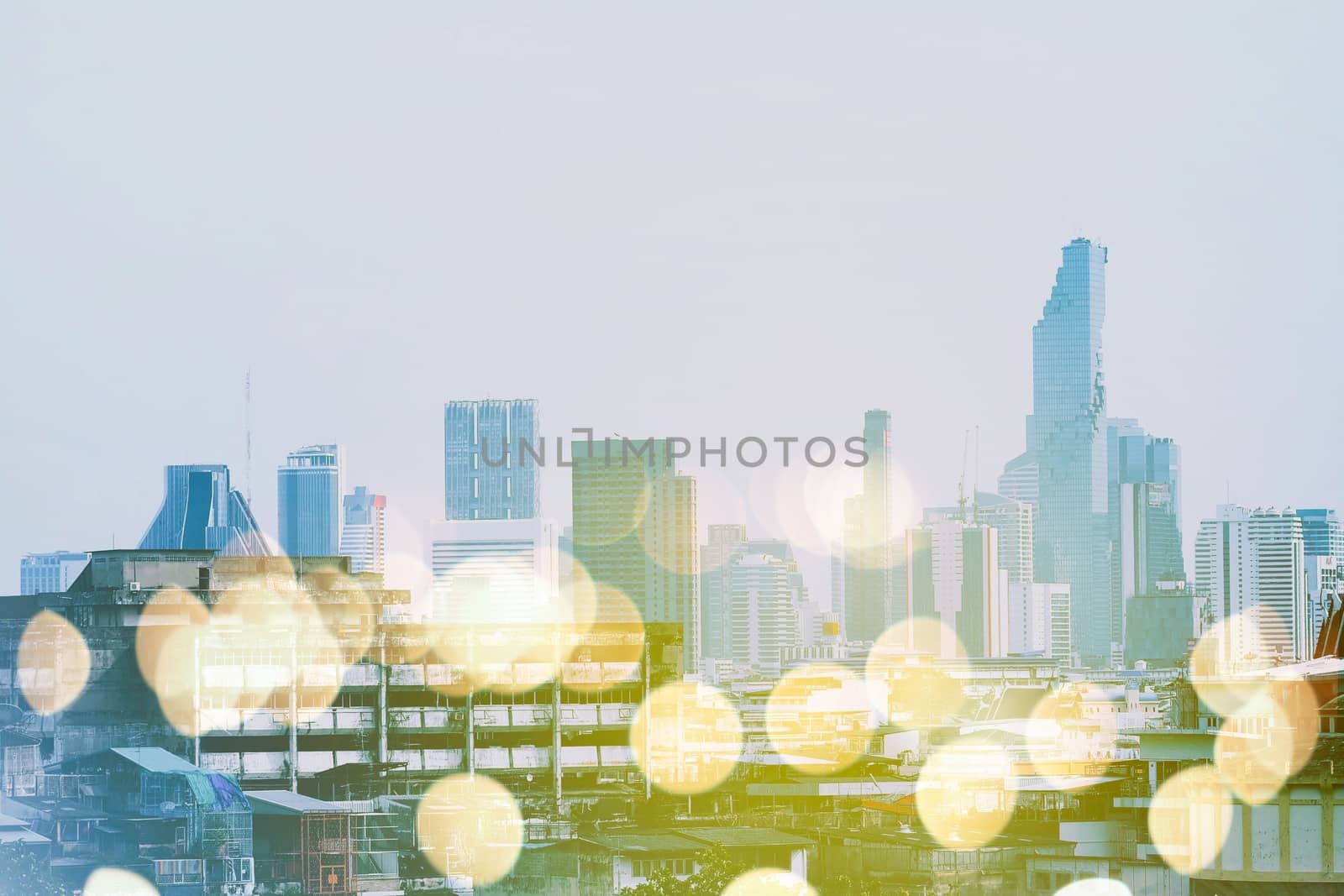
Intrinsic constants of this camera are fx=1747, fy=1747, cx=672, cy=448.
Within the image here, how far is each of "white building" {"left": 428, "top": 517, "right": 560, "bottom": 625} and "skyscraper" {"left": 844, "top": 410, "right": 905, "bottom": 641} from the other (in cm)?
1291

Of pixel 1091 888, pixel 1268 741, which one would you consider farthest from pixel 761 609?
pixel 1268 741

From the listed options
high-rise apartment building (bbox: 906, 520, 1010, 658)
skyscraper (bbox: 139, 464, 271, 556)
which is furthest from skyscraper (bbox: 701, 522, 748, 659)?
skyscraper (bbox: 139, 464, 271, 556)

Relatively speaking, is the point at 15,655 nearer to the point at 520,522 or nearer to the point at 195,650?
the point at 195,650

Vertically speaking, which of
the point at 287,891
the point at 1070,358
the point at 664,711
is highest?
the point at 1070,358

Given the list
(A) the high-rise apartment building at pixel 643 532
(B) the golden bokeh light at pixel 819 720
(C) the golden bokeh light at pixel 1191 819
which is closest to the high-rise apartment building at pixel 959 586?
(A) the high-rise apartment building at pixel 643 532

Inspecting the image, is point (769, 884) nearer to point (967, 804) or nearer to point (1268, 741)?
point (967, 804)

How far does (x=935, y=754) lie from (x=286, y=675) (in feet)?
28.1

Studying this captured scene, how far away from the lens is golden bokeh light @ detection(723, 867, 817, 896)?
15.0 metres

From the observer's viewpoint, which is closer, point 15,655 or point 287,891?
point 287,891

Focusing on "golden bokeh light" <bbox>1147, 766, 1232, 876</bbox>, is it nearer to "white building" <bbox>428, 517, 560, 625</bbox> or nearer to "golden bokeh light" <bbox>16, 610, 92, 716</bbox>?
"golden bokeh light" <bbox>16, 610, 92, 716</bbox>

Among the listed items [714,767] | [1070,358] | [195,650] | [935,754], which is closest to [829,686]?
[935,754]

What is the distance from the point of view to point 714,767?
20969mm

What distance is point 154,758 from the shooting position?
1903 centimetres

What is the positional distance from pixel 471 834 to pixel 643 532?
3575 cm
